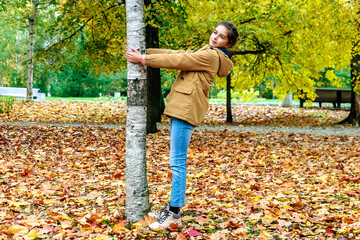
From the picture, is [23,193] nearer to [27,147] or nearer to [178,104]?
[178,104]

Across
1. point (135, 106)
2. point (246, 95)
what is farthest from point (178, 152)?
point (246, 95)

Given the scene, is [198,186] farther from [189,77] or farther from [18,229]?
[18,229]

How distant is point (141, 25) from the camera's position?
3455 millimetres

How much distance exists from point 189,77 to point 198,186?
2537 millimetres

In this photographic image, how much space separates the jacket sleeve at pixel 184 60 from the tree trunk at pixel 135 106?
0.85 ft

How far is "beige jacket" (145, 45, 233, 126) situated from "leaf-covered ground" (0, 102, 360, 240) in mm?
1109

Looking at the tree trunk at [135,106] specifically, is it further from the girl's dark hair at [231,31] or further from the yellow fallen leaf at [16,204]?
the yellow fallen leaf at [16,204]

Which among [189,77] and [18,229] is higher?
[189,77]

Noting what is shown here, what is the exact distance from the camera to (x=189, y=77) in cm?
331

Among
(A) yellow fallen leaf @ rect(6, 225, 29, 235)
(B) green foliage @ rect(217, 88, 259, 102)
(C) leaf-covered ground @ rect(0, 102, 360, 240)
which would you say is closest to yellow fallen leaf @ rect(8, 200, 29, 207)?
(C) leaf-covered ground @ rect(0, 102, 360, 240)

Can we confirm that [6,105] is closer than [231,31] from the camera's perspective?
No

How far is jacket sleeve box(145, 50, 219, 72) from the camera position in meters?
3.18

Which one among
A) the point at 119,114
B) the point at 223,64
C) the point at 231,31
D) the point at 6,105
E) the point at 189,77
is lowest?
the point at 119,114

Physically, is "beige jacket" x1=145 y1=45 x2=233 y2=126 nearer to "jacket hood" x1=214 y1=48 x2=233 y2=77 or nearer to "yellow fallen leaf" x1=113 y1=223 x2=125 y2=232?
"jacket hood" x1=214 y1=48 x2=233 y2=77
